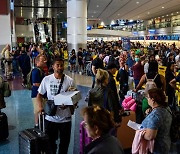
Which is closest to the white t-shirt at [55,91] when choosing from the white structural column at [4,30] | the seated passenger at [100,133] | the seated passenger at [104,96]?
the seated passenger at [104,96]

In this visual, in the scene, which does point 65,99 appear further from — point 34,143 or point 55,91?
point 34,143

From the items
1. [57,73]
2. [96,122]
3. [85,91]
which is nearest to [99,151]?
[96,122]

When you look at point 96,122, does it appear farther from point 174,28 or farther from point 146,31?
point 146,31

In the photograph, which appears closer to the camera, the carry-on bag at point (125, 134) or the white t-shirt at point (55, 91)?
the white t-shirt at point (55, 91)

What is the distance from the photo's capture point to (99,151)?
2.03 meters

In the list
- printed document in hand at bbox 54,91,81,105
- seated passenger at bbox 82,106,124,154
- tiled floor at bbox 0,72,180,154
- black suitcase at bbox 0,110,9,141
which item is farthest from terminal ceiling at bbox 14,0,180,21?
seated passenger at bbox 82,106,124,154

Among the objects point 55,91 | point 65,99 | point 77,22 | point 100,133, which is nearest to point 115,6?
point 77,22

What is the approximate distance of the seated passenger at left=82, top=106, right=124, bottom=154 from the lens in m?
2.05

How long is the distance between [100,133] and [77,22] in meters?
16.2

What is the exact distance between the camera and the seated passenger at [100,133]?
205 centimetres

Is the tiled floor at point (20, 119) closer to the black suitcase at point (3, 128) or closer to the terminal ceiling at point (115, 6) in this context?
the black suitcase at point (3, 128)

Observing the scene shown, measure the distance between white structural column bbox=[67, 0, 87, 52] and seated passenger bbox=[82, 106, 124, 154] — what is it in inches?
632

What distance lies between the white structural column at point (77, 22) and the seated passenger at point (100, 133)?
16052 millimetres

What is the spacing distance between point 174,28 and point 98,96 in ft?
117
